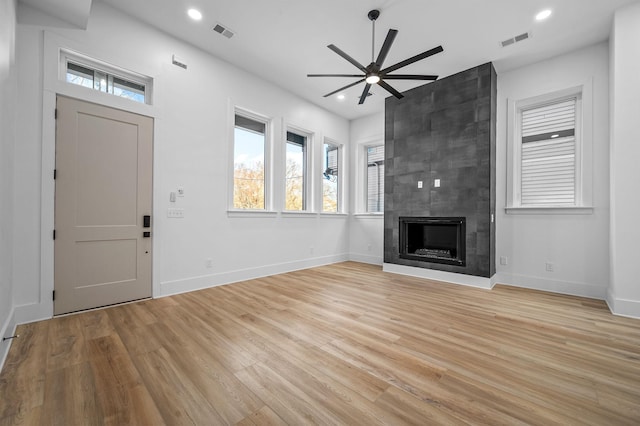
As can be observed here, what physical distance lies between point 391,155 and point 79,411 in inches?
203

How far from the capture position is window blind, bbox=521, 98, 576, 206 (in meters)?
3.94

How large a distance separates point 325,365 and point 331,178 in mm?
4890

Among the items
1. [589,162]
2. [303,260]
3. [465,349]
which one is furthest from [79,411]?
[589,162]

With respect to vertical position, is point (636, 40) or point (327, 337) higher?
point (636, 40)

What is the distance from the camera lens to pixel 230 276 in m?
4.21

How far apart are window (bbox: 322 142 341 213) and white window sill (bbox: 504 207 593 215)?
A: 3.42 metres

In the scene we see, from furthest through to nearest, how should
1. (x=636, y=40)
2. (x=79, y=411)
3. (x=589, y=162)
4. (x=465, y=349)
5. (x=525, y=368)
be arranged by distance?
(x=589, y=162), (x=636, y=40), (x=465, y=349), (x=525, y=368), (x=79, y=411)

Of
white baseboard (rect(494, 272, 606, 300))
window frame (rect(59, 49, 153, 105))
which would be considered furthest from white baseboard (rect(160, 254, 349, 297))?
white baseboard (rect(494, 272, 606, 300))

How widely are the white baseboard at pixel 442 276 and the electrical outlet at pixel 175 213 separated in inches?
147

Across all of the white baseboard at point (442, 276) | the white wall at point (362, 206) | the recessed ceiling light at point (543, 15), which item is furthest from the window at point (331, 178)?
the recessed ceiling light at point (543, 15)

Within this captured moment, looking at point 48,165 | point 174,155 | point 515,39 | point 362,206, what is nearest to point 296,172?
point 362,206

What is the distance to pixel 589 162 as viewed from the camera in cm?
371

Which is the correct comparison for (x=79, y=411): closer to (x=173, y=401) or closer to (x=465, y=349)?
(x=173, y=401)

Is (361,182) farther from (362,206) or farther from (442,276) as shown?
(442,276)
